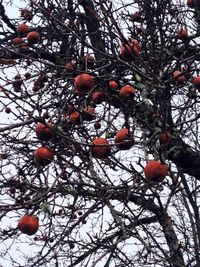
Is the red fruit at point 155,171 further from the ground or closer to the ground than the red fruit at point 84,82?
closer to the ground

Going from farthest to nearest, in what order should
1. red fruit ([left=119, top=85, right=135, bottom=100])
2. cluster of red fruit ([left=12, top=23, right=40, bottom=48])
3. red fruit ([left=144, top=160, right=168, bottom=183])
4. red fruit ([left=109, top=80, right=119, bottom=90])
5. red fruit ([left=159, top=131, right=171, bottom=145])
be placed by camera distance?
cluster of red fruit ([left=12, top=23, right=40, bottom=48]), red fruit ([left=109, top=80, right=119, bottom=90]), red fruit ([left=119, top=85, right=135, bottom=100]), red fruit ([left=159, top=131, right=171, bottom=145]), red fruit ([left=144, top=160, right=168, bottom=183])

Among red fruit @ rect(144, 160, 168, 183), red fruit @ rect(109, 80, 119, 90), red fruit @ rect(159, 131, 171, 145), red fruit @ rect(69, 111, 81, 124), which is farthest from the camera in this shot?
red fruit @ rect(109, 80, 119, 90)

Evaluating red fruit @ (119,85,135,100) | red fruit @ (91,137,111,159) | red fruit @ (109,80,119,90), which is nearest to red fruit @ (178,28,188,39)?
red fruit @ (109,80,119,90)

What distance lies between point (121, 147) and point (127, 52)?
1.84ft

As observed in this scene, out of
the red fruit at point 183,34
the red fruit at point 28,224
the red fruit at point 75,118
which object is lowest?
the red fruit at point 28,224

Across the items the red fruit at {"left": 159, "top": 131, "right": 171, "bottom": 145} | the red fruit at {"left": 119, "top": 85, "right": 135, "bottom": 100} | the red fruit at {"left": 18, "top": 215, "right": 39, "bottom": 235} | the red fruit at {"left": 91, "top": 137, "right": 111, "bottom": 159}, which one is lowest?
the red fruit at {"left": 18, "top": 215, "right": 39, "bottom": 235}

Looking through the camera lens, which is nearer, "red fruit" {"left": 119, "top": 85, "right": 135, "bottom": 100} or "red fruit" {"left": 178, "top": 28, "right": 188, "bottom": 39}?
"red fruit" {"left": 119, "top": 85, "right": 135, "bottom": 100}

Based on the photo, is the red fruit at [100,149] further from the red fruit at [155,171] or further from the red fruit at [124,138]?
the red fruit at [155,171]

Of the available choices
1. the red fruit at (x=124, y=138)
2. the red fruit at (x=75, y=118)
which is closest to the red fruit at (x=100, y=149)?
the red fruit at (x=124, y=138)

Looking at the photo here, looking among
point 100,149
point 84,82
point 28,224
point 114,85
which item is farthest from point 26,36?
point 28,224

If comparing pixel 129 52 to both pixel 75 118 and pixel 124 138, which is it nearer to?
pixel 124 138

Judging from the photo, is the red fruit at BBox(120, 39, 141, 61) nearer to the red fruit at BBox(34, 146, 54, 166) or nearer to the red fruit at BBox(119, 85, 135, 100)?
the red fruit at BBox(119, 85, 135, 100)

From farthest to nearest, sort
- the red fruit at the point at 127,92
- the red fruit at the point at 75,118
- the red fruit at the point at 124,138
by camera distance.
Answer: the red fruit at the point at 75,118
the red fruit at the point at 127,92
the red fruit at the point at 124,138

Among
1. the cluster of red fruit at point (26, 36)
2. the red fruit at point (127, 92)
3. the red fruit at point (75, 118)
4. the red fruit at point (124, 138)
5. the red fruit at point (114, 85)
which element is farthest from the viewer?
the cluster of red fruit at point (26, 36)
